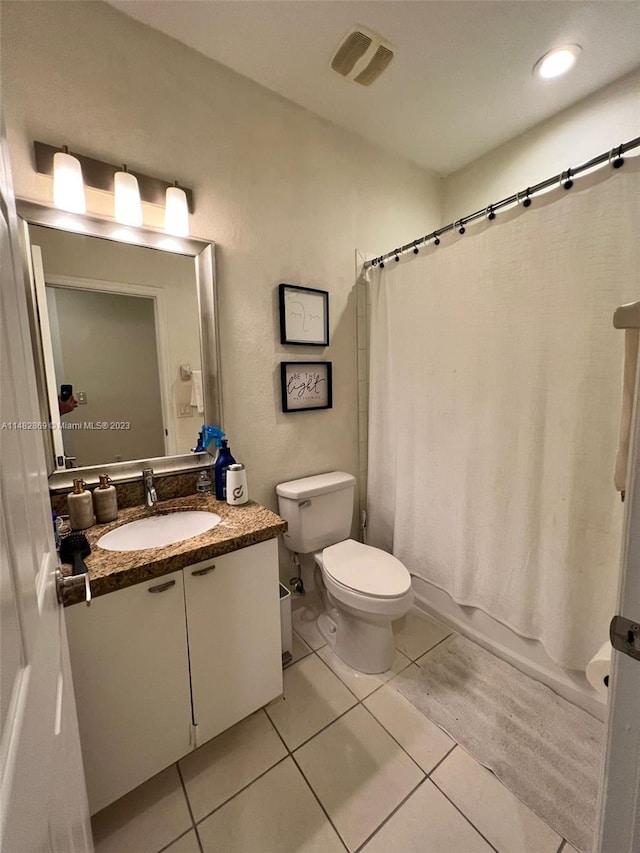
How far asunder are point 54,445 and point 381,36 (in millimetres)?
1965

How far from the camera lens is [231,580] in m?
1.12

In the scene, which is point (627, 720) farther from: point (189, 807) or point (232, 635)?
point (189, 807)

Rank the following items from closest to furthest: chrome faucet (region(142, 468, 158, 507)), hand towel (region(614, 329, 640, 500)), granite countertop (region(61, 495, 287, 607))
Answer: hand towel (region(614, 329, 640, 500)), granite countertop (region(61, 495, 287, 607)), chrome faucet (region(142, 468, 158, 507))

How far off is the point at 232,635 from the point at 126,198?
1582 mm

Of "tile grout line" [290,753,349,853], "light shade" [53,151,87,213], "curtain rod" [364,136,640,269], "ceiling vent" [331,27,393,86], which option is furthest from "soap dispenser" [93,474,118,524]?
"ceiling vent" [331,27,393,86]

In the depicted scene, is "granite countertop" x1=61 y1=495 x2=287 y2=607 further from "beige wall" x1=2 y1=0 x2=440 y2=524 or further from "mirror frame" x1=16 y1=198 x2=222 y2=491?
"beige wall" x1=2 y1=0 x2=440 y2=524

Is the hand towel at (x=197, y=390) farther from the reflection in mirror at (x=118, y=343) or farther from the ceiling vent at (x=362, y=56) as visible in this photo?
the ceiling vent at (x=362, y=56)

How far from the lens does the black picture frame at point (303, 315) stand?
167cm

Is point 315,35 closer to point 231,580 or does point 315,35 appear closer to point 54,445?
point 54,445

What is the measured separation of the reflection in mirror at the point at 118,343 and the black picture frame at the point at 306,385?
43cm

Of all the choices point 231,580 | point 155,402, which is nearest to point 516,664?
point 231,580

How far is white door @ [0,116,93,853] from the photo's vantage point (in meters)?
0.34

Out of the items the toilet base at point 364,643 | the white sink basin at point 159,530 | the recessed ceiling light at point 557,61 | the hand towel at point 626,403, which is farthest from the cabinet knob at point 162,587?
the recessed ceiling light at point 557,61

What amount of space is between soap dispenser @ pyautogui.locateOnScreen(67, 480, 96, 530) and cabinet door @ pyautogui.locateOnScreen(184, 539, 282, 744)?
0.45 metres
